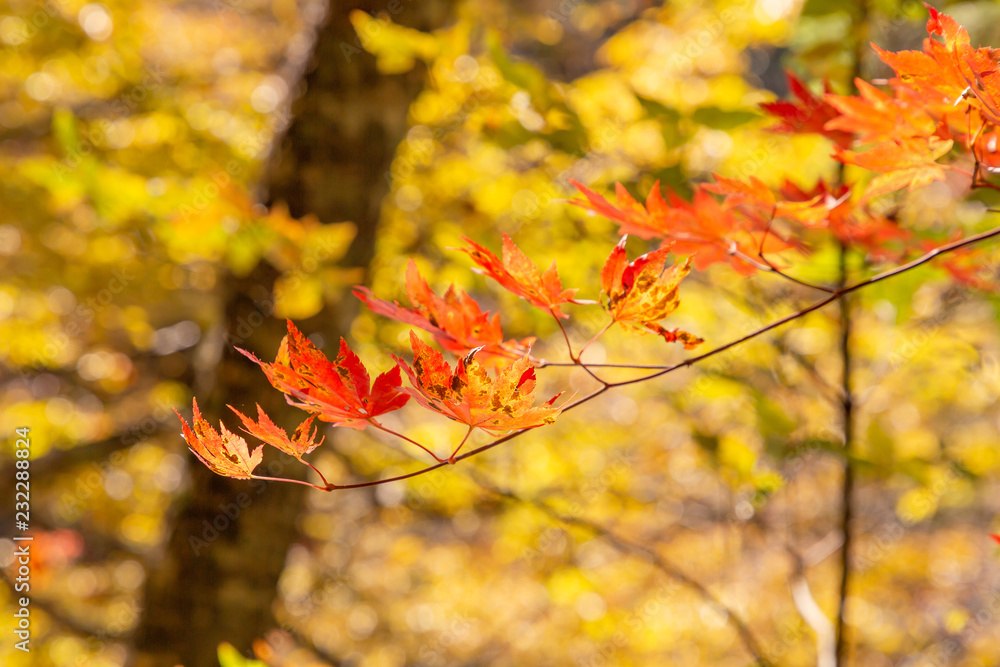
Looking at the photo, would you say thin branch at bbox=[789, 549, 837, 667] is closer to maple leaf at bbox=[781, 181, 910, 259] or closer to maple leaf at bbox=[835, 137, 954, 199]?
maple leaf at bbox=[781, 181, 910, 259]

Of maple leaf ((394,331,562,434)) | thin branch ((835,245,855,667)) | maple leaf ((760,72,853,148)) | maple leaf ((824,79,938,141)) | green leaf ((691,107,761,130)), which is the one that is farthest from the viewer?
thin branch ((835,245,855,667))

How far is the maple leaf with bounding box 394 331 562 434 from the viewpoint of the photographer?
1.27 ft

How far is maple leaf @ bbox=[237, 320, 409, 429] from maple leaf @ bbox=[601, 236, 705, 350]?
16cm

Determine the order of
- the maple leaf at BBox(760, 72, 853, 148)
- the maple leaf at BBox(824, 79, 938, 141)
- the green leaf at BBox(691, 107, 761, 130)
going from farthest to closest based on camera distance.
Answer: the green leaf at BBox(691, 107, 761, 130) → the maple leaf at BBox(760, 72, 853, 148) → the maple leaf at BBox(824, 79, 938, 141)

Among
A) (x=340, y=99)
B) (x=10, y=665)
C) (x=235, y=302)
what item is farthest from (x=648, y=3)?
(x=10, y=665)

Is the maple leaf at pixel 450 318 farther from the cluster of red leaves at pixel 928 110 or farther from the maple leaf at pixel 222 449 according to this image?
the cluster of red leaves at pixel 928 110

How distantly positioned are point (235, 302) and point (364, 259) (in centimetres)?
24

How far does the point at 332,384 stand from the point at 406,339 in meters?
0.79

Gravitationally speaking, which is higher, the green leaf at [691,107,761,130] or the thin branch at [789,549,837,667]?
the green leaf at [691,107,761,130]

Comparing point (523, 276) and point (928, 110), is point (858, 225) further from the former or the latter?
point (523, 276)

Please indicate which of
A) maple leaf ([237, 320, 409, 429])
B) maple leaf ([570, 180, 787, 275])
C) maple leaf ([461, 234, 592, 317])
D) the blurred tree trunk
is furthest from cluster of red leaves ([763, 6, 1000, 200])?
the blurred tree trunk

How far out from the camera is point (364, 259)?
1193mm

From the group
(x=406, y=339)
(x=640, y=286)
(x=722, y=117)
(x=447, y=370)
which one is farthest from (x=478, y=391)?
(x=406, y=339)

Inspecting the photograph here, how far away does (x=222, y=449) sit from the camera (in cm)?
42
